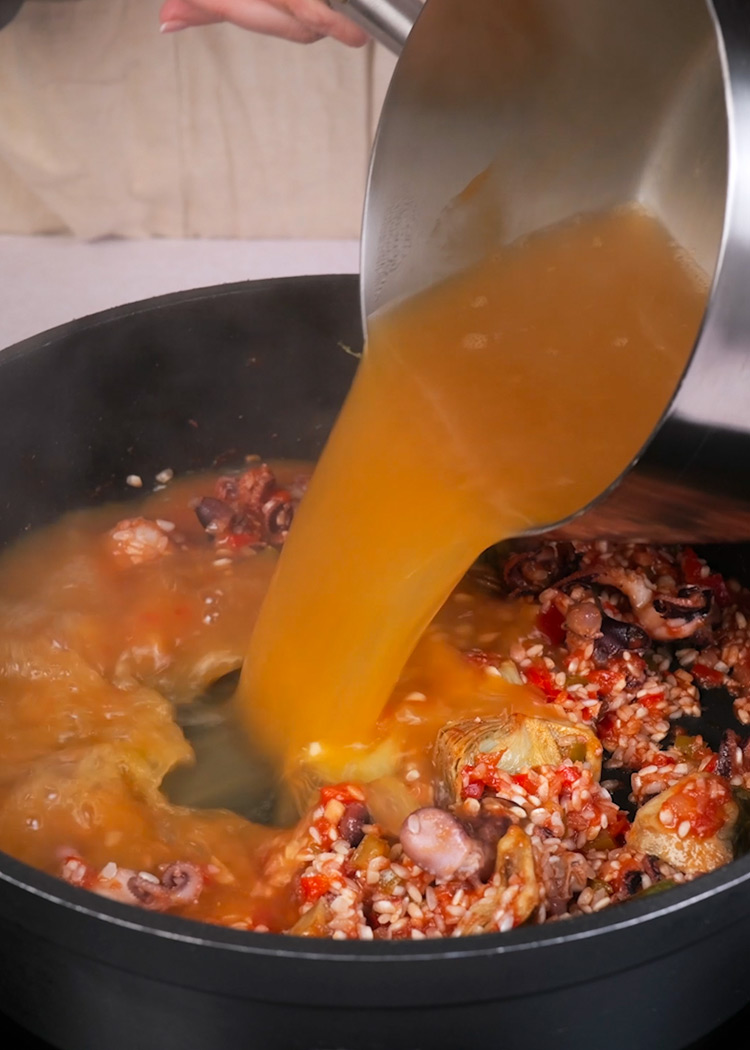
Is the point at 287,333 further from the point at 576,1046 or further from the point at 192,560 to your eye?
the point at 576,1046

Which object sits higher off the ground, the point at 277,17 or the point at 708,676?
the point at 277,17

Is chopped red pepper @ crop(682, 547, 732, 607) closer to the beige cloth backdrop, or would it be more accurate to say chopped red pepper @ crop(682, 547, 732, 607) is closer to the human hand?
the human hand

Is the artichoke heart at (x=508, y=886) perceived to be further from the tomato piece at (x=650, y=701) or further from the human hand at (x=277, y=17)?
the human hand at (x=277, y=17)

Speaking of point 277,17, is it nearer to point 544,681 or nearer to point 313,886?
point 544,681

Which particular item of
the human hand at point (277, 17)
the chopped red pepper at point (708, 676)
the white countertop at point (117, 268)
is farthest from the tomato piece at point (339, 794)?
the white countertop at point (117, 268)

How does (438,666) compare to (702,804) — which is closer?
(702,804)

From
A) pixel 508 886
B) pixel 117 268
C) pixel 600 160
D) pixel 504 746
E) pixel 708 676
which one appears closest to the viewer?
pixel 508 886

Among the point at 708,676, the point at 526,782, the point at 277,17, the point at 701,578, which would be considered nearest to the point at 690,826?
the point at 526,782
